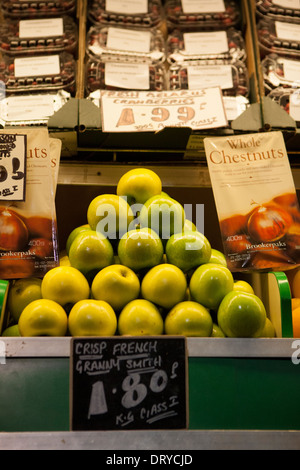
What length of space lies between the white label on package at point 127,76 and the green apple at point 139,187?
1.80 feet

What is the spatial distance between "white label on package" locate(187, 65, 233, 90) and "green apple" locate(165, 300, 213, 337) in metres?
1.03

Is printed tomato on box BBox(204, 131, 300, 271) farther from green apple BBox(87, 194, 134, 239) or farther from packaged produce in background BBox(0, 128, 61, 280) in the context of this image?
packaged produce in background BBox(0, 128, 61, 280)

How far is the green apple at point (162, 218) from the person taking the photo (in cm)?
124

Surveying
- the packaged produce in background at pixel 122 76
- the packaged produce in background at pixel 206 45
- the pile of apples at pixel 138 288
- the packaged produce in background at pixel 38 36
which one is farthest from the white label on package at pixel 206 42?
the pile of apples at pixel 138 288

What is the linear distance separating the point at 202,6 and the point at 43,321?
1.67m

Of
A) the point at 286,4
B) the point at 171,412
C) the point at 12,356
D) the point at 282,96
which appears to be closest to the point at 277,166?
the point at 282,96

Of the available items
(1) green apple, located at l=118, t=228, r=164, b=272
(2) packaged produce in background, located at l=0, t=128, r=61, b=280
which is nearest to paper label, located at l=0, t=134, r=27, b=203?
(2) packaged produce in background, located at l=0, t=128, r=61, b=280

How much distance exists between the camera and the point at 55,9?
6.56ft

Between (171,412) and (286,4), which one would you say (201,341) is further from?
(286,4)

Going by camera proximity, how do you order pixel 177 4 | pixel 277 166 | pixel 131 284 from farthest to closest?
pixel 177 4
pixel 277 166
pixel 131 284

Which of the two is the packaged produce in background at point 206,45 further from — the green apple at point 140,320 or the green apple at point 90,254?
the green apple at point 140,320

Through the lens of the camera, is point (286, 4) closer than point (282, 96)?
No

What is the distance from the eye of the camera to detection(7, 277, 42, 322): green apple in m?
1.19

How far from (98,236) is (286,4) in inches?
61.6
